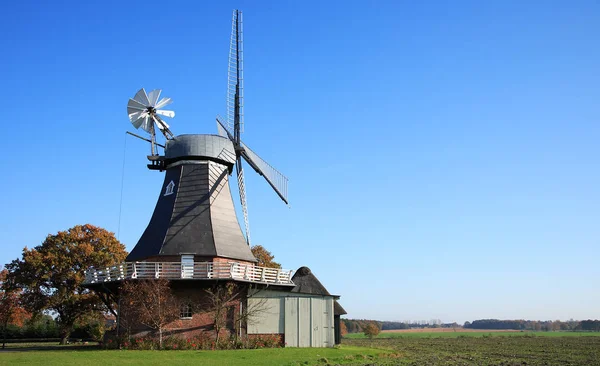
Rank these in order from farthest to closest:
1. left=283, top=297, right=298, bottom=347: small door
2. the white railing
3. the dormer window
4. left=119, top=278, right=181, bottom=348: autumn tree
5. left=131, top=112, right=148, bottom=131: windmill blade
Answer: left=131, top=112, right=148, bottom=131: windmill blade
the dormer window
left=283, top=297, right=298, bottom=347: small door
the white railing
left=119, top=278, right=181, bottom=348: autumn tree

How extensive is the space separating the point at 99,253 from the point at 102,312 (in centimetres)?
545

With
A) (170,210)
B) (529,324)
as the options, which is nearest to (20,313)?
(170,210)

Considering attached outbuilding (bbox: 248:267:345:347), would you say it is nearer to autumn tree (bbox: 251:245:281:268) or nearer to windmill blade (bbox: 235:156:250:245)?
windmill blade (bbox: 235:156:250:245)

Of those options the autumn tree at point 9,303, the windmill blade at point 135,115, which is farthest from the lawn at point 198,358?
the autumn tree at point 9,303

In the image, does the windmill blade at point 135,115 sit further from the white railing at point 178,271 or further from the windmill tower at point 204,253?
the white railing at point 178,271

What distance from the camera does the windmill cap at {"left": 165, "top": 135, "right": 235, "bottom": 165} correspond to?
3041 centimetres

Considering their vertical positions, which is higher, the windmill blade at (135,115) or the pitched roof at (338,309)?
the windmill blade at (135,115)

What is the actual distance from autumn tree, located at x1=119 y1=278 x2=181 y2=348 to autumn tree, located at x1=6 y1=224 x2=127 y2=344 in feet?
37.1

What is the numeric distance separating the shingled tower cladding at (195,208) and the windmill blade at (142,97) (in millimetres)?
2521

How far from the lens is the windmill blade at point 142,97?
3113 cm

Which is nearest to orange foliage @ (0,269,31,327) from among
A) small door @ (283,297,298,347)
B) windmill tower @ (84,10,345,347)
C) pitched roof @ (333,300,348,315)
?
windmill tower @ (84,10,345,347)

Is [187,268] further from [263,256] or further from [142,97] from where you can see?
[263,256]

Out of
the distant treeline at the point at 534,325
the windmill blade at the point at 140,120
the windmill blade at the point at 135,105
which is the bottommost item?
the distant treeline at the point at 534,325

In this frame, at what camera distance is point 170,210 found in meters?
29.1
